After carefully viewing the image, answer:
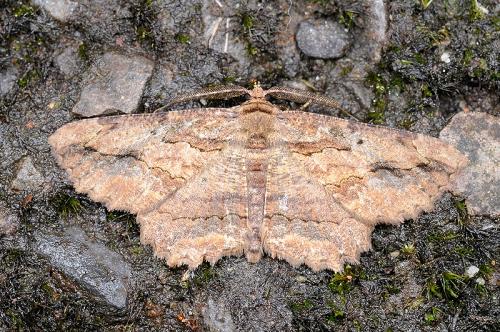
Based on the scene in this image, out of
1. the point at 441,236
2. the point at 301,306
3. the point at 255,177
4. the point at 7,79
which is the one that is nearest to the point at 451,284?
the point at 441,236

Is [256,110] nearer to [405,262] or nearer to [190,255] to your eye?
[190,255]

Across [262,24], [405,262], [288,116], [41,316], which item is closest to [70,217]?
[41,316]

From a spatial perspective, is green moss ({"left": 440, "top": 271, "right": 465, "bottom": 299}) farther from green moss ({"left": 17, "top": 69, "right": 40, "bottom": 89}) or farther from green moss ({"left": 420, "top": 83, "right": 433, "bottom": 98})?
green moss ({"left": 17, "top": 69, "right": 40, "bottom": 89})

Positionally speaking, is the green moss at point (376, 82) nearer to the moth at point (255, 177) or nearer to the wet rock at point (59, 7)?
the moth at point (255, 177)

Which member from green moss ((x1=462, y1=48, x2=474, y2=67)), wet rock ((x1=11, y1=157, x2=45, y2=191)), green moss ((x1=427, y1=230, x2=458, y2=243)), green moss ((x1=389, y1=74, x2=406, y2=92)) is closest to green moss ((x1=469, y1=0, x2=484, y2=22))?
green moss ((x1=462, y1=48, x2=474, y2=67))

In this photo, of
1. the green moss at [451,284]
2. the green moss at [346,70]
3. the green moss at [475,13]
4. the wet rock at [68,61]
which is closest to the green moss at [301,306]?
the green moss at [451,284]
